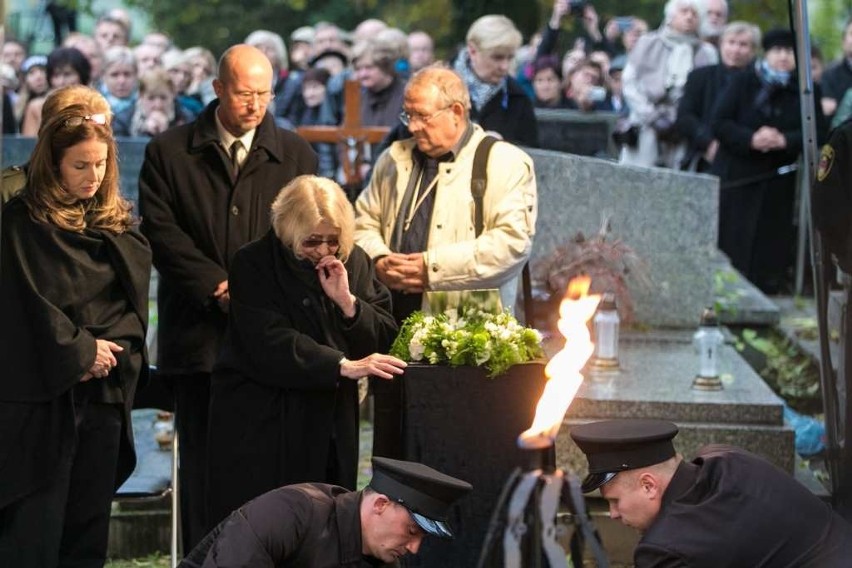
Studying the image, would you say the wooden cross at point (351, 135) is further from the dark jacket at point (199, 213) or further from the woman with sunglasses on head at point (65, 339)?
the woman with sunglasses on head at point (65, 339)

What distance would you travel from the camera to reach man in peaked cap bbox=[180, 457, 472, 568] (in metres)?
6.12

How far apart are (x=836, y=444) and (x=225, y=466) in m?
2.98

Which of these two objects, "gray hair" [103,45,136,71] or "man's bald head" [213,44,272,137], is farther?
"gray hair" [103,45,136,71]

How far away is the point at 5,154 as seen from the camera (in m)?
13.7

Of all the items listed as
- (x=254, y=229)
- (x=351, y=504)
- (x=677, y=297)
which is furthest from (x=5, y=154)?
(x=351, y=504)

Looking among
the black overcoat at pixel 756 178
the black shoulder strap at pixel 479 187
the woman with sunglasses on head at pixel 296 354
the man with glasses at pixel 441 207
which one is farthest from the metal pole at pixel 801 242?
the woman with sunglasses on head at pixel 296 354

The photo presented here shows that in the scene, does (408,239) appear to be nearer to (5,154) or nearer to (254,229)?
(254,229)

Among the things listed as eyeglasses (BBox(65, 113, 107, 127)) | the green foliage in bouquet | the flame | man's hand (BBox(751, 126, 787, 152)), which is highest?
man's hand (BBox(751, 126, 787, 152))

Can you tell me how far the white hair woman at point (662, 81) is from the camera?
1520 centimetres

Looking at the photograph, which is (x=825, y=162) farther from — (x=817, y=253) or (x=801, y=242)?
(x=801, y=242)

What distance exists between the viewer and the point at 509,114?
1123 cm

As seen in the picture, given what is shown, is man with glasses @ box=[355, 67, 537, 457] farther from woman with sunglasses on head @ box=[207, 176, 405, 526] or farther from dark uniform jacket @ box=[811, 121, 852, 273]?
dark uniform jacket @ box=[811, 121, 852, 273]

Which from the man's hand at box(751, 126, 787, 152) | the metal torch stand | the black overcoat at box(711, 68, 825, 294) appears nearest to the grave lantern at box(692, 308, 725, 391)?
the black overcoat at box(711, 68, 825, 294)

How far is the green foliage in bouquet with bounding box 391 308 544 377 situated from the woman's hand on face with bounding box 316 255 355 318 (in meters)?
0.32
